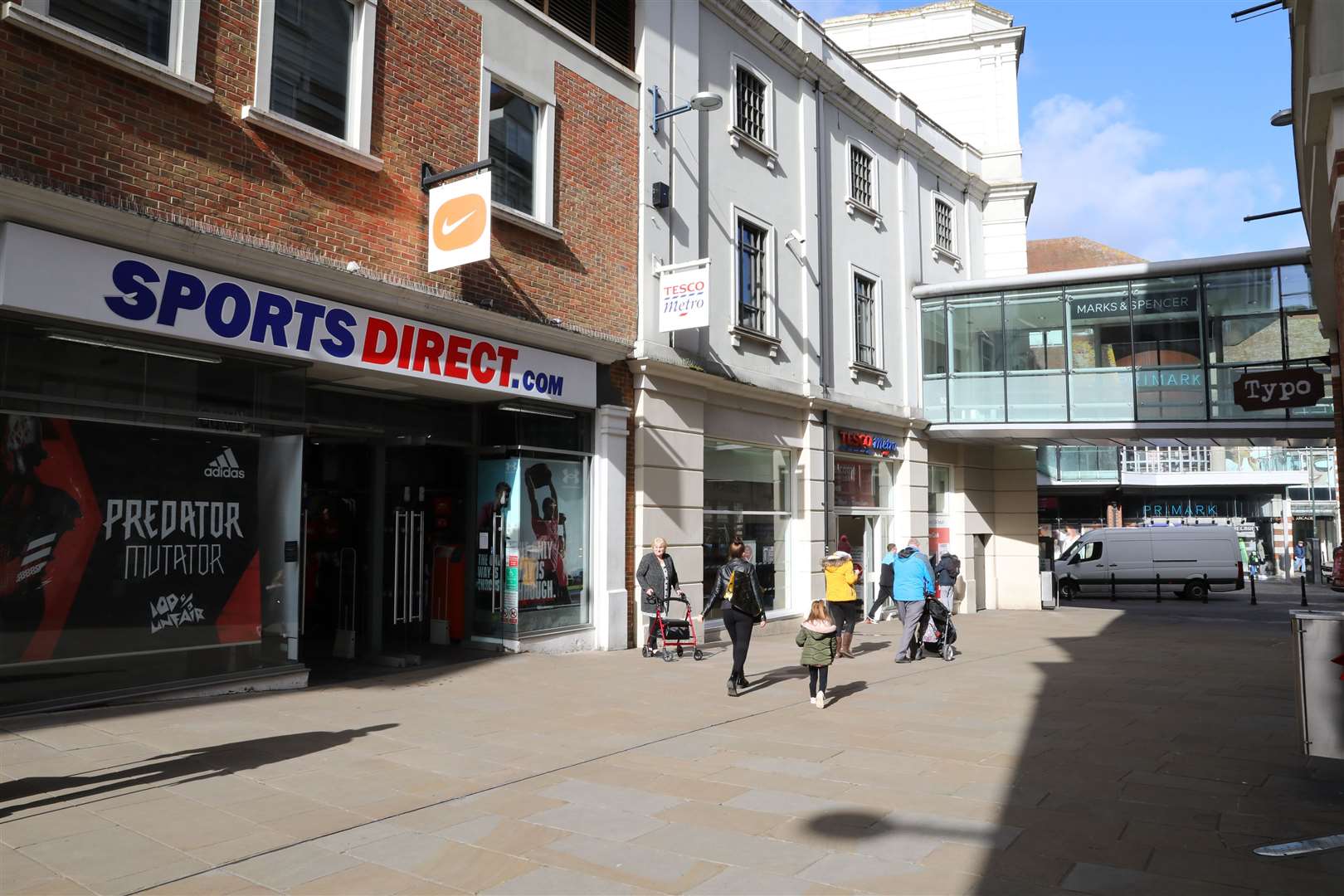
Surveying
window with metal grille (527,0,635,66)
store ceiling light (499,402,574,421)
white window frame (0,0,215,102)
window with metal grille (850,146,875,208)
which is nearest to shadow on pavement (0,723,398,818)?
store ceiling light (499,402,574,421)

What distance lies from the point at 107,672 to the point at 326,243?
4596mm

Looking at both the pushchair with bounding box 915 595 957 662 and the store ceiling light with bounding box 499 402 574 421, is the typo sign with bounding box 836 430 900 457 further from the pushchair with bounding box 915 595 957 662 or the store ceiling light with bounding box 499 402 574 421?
the store ceiling light with bounding box 499 402 574 421

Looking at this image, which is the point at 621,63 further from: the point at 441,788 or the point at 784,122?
the point at 441,788

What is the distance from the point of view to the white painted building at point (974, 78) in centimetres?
2612

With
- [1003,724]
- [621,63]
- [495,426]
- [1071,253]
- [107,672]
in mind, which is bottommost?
[1003,724]

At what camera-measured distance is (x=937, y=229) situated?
2414cm

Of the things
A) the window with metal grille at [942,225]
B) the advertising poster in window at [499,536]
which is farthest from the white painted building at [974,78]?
the advertising poster in window at [499,536]

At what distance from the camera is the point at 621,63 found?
14.6m

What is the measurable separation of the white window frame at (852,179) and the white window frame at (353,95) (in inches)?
466

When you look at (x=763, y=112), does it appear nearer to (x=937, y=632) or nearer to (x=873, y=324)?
(x=873, y=324)

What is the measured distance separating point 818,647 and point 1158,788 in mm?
3619

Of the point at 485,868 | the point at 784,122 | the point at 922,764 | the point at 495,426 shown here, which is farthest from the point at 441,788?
the point at 784,122

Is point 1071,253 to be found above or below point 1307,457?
above

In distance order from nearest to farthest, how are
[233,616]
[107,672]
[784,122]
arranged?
[107,672], [233,616], [784,122]
